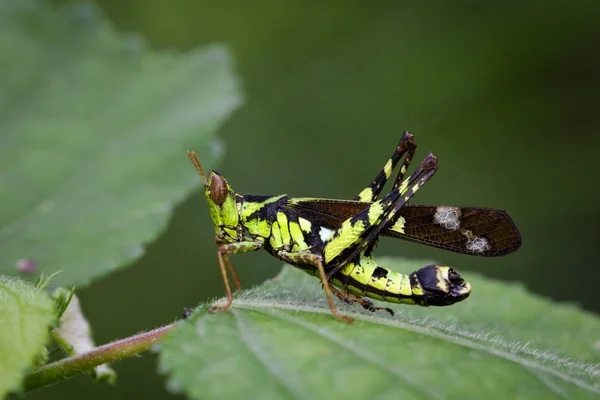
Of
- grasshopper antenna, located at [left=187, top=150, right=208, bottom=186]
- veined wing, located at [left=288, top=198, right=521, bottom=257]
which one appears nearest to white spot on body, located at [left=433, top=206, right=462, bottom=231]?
veined wing, located at [left=288, top=198, right=521, bottom=257]

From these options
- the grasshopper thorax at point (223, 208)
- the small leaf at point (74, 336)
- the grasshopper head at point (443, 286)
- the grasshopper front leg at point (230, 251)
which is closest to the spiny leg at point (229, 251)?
the grasshopper front leg at point (230, 251)

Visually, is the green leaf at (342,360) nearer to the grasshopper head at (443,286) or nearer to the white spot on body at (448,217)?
the grasshopper head at (443,286)

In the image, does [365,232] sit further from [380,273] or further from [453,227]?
[453,227]

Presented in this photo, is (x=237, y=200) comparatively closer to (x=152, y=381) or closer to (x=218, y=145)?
(x=218, y=145)

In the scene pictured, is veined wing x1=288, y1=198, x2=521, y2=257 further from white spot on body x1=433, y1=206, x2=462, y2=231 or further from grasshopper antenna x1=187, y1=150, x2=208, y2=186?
grasshopper antenna x1=187, y1=150, x2=208, y2=186

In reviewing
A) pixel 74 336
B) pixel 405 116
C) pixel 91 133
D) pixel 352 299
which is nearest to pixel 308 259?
pixel 352 299

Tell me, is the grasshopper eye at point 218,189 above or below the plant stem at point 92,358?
above
